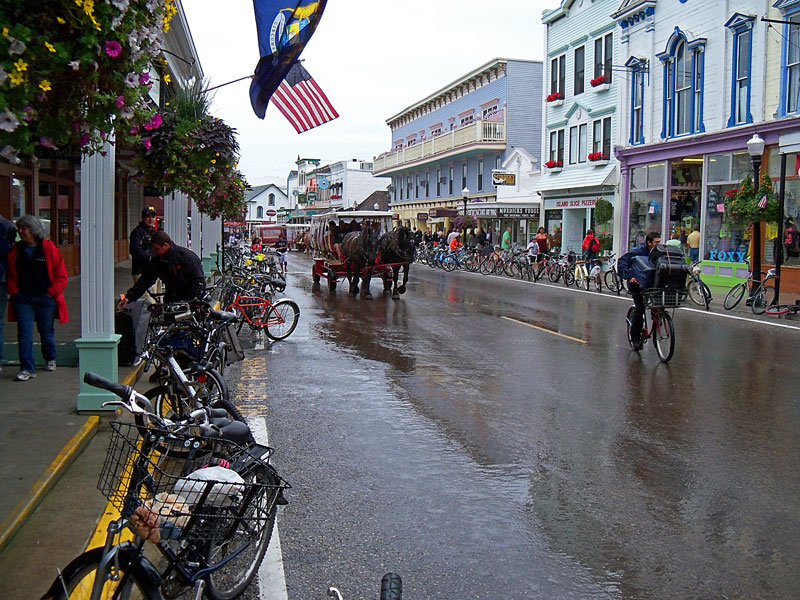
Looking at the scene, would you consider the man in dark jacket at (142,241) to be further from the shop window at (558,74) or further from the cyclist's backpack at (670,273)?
the shop window at (558,74)

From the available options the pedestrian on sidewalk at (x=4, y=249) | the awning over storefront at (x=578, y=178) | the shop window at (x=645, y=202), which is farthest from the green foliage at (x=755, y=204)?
the pedestrian on sidewalk at (x=4, y=249)

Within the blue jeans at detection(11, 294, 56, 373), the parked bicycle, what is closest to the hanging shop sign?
the parked bicycle

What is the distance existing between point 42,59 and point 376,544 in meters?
3.22

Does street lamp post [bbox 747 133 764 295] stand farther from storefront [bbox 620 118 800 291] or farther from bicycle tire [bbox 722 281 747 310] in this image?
storefront [bbox 620 118 800 291]

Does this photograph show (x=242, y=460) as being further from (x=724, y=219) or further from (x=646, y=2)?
(x=646, y=2)

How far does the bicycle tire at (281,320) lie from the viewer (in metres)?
13.1

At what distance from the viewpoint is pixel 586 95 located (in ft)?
109

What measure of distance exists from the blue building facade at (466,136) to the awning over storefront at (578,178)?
3.58 metres

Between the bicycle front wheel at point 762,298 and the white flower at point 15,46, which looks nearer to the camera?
the white flower at point 15,46

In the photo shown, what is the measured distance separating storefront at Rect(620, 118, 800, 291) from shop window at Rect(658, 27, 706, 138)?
65 centimetres

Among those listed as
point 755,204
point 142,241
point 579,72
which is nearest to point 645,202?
point 579,72

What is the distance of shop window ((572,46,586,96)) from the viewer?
3372 cm

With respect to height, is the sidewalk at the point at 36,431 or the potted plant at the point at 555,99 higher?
the potted plant at the point at 555,99

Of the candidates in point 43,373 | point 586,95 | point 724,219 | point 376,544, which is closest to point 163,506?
point 376,544
